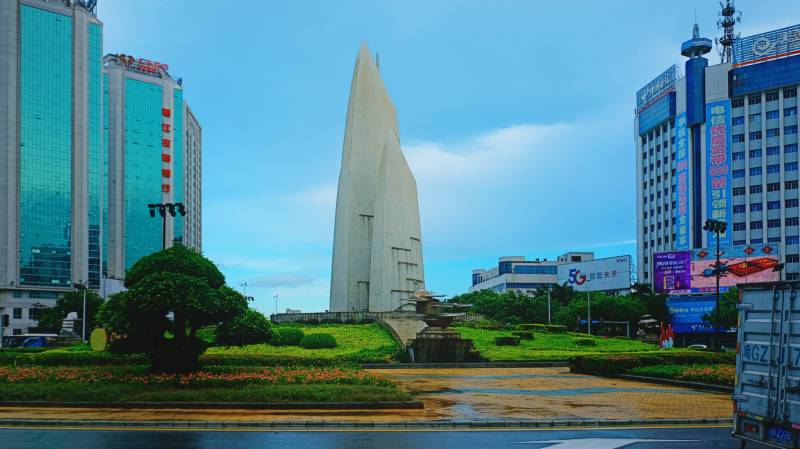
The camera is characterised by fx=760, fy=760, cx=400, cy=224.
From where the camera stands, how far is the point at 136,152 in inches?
5034

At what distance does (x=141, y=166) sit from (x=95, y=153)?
1913 centimetres

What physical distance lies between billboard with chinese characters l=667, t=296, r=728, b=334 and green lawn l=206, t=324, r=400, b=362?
42.1m

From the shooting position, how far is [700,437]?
554 inches

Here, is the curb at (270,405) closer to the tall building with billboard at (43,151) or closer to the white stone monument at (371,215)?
the white stone monument at (371,215)

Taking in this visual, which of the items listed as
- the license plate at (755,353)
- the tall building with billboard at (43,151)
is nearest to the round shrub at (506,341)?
the license plate at (755,353)

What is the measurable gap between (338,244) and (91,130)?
57.7m

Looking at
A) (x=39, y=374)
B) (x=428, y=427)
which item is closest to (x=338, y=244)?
(x=39, y=374)

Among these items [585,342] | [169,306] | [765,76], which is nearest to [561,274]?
[765,76]

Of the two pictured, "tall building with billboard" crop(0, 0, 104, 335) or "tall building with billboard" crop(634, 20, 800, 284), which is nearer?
"tall building with billboard" crop(634, 20, 800, 284)

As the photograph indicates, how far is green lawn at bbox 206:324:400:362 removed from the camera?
3616 centimetres

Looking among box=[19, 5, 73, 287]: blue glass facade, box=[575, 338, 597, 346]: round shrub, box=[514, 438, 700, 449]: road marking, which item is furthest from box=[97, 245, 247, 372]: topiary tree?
box=[19, 5, 73, 287]: blue glass facade

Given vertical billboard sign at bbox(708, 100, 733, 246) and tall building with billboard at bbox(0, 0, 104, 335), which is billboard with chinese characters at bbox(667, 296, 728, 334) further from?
tall building with billboard at bbox(0, 0, 104, 335)

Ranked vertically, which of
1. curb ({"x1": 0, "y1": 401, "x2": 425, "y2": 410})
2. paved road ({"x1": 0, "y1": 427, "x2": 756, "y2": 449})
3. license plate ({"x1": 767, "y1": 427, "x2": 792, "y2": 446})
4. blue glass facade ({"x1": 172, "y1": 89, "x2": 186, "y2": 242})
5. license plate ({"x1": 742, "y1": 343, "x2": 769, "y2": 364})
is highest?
blue glass facade ({"x1": 172, "y1": 89, "x2": 186, "y2": 242})

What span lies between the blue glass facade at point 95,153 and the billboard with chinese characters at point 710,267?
77.9 m
